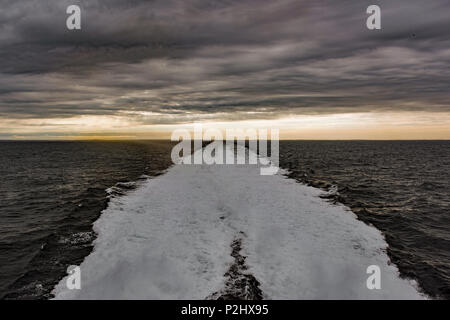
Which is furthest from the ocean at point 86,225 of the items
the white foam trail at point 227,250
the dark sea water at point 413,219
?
the white foam trail at point 227,250

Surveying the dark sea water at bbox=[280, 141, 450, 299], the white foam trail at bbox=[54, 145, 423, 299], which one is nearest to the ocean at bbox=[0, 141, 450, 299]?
the dark sea water at bbox=[280, 141, 450, 299]

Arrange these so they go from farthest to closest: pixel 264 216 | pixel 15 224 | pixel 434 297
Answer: pixel 15 224
pixel 264 216
pixel 434 297

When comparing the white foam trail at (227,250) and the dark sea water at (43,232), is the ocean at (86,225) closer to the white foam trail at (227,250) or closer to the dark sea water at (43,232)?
the dark sea water at (43,232)

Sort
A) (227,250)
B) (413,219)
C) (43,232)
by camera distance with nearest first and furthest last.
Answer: (227,250), (43,232), (413,219)

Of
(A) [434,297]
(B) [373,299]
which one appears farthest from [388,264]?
(B) [373,299]

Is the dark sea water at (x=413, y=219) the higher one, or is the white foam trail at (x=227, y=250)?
the white foam trail at (x=227, y=250)

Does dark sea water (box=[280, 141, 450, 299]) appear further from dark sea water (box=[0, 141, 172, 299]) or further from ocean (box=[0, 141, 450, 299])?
dark sea water (box=[0, 141, 172, 299])

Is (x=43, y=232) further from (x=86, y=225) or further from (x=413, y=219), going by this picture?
(x=413, y=219)

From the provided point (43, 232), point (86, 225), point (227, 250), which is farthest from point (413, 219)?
point (43, 232)

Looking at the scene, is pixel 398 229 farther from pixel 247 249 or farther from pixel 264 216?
pixel 247 249

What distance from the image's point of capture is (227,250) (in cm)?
973

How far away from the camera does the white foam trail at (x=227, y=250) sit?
24.0ft

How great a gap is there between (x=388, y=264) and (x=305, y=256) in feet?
9.05

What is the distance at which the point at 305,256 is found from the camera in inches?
359
